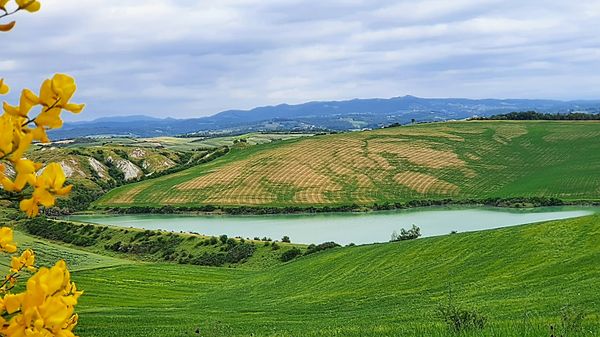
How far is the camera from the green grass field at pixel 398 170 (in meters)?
74.2

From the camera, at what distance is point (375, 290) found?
20.8m

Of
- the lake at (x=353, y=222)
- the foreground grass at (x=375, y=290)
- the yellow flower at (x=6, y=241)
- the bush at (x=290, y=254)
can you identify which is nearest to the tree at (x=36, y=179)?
the yellow flower at (x=6, y=241)

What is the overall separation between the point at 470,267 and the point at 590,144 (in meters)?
79.5

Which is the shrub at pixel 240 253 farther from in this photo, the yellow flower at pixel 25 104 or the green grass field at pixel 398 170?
the yellow flower at pixel 25 104

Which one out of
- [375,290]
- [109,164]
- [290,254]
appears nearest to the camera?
[375,290]

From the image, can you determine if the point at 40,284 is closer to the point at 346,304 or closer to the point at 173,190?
the point at 346,304

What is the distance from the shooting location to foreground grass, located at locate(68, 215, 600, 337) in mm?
11391

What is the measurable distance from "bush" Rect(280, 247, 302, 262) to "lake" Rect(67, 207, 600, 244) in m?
8.36

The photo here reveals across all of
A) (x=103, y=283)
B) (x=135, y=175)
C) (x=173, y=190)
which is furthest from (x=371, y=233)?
(x=135, y=175)

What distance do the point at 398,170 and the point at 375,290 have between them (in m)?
64.2

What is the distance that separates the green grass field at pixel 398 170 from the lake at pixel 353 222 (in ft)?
19.2

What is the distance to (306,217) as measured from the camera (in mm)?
66062

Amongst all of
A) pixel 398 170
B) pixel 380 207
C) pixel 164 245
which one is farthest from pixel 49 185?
pixel 398 170

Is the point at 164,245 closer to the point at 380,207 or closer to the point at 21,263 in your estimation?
the point at 380,207
